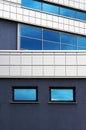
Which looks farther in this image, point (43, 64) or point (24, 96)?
point (43, 64)

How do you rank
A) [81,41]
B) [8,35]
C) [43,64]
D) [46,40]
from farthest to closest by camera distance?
[81,41], [46,40], [8,35], [43,64]

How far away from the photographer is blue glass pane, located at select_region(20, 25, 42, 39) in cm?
2805

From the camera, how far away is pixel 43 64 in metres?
18.2

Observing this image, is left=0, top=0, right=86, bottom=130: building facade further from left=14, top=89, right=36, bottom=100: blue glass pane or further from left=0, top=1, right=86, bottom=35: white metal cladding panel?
left=0, top=1, right=86, bottom=35: white metal cladding panel

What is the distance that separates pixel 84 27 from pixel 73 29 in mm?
1437

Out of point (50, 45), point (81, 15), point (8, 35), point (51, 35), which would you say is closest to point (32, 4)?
point (51, 35)

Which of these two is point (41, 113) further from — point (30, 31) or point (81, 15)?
point (81, 15)

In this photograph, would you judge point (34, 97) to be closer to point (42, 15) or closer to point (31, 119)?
point (31, 119)

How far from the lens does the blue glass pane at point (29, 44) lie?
27750mm

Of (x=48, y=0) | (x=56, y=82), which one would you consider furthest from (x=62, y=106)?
(x=48, y=0)

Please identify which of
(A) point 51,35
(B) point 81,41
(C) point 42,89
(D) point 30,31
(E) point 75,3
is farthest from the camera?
(E) point 75,3

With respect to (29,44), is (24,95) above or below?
below

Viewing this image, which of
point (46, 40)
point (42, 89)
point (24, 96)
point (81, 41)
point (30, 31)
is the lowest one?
point (24, 96)

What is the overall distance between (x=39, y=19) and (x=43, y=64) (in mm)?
11677
